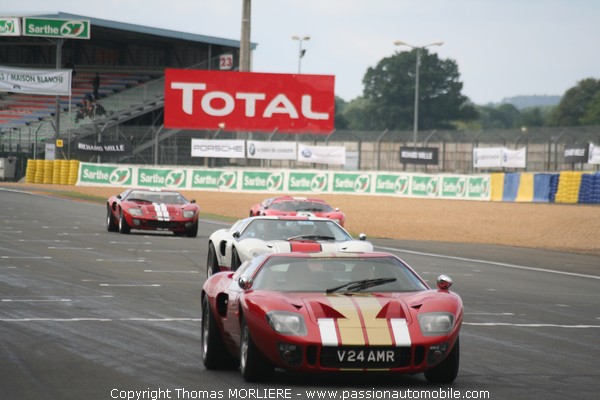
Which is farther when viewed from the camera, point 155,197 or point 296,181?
point 296,181

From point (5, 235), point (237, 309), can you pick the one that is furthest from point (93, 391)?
point (5, 235)

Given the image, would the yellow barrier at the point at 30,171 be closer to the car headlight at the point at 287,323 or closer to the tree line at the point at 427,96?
the car headlight at the point at 287,323

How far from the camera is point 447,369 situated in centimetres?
912

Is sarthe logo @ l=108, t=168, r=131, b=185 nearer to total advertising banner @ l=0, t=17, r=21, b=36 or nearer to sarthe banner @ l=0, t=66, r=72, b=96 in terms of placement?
sarthe banner @ l=0, t=66, r=72, b=96

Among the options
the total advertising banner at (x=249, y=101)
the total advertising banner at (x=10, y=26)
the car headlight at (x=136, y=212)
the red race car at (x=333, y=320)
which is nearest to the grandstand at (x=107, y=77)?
the total advertising banner at (x=10, y=26)

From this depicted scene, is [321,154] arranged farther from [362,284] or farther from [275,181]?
Answer: [362,284]

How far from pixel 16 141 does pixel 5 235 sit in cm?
4083

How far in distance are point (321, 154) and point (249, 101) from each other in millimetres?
4815

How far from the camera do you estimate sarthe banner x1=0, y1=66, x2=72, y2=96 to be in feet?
224

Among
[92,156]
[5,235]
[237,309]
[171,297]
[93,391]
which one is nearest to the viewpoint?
[93,391]

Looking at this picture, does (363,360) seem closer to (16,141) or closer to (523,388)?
(523,388)

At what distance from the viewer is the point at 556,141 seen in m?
55.3

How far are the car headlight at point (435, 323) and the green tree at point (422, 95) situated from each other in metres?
148

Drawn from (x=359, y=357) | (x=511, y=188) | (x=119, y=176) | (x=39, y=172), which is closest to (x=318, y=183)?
(x=511, y=188)
